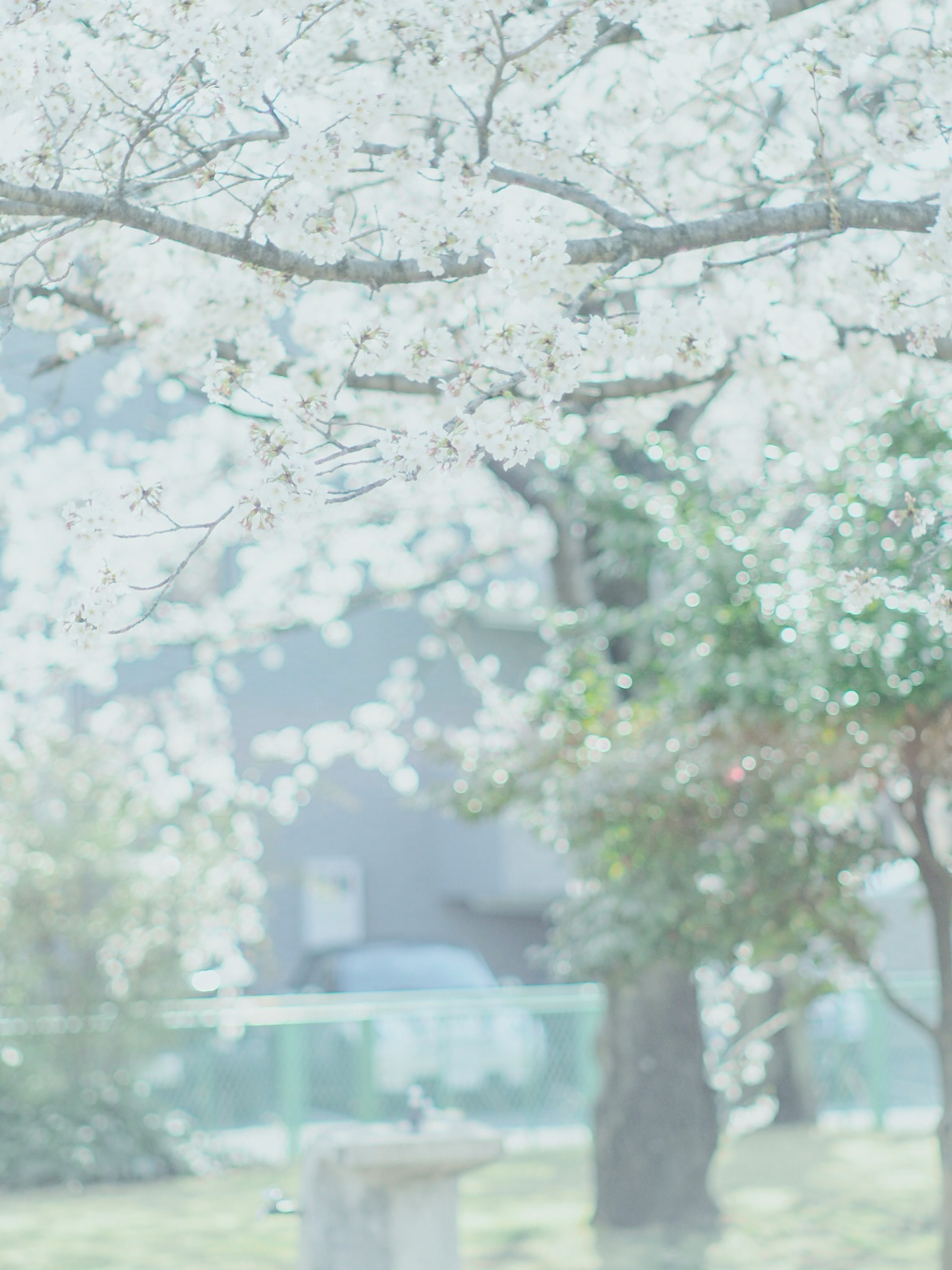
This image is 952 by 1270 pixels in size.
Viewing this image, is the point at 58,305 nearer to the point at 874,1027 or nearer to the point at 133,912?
the point at 133,912

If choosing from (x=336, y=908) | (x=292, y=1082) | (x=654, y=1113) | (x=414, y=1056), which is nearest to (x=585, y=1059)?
(x=414, y=1056)

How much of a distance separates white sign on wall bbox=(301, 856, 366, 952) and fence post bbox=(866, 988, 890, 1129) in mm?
7335

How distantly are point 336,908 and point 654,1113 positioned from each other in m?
11.1

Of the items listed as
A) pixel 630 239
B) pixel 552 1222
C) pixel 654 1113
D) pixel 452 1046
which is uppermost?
pixel 630 239

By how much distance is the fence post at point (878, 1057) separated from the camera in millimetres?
12344

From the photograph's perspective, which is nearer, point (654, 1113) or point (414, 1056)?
point (654, 1113)

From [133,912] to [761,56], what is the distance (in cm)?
728

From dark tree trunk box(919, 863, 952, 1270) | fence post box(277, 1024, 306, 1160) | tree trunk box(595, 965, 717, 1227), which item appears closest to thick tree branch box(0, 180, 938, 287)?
dark tree trunk box(919, 863, 952, 1270)

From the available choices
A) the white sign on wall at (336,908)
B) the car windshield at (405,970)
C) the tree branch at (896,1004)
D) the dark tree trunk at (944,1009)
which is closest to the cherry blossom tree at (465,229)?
the dark tree trunk at (944,1009)

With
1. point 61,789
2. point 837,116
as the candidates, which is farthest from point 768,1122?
point 837,116

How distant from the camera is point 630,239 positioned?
3961 mm

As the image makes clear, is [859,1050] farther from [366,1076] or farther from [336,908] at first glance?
[336,908]

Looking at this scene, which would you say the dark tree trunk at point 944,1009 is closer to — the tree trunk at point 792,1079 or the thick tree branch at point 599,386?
the thick tree branch at point 599,386

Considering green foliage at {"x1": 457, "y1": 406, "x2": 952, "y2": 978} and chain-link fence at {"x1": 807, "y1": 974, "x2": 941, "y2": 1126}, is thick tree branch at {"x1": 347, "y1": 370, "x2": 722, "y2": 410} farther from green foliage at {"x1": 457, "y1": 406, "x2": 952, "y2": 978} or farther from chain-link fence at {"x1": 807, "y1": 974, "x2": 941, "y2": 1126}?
chain-link fence at {"x1": 807, "y1": 974, "x2": 941, "y2": 1126}
